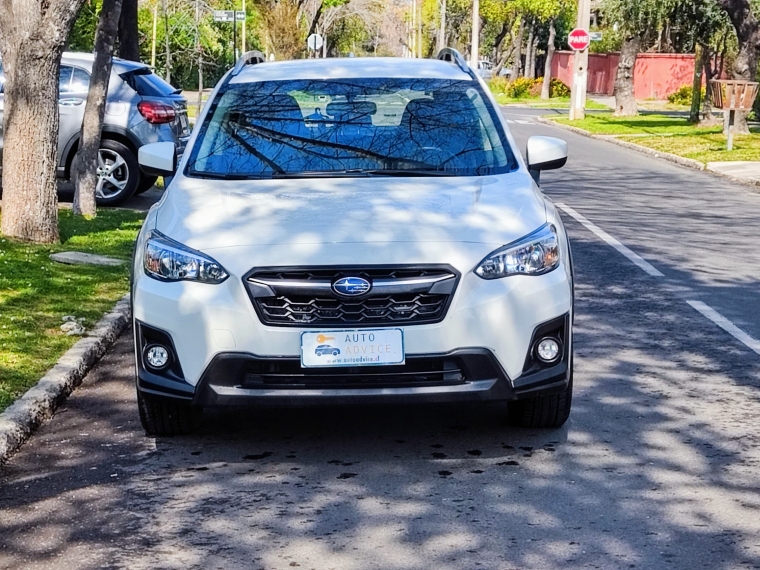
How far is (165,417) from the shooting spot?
6062 millimetres

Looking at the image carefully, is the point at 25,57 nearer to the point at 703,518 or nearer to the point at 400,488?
the point at 400,488

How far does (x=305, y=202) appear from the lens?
600 centimetres

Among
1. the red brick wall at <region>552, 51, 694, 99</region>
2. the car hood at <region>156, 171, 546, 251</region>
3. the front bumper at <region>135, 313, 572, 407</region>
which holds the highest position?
the car hood at <region>156, 171, 546, 251</region>

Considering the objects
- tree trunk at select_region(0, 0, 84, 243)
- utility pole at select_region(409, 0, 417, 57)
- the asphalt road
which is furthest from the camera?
utility pole at select_region(409, 0, 417, 57)

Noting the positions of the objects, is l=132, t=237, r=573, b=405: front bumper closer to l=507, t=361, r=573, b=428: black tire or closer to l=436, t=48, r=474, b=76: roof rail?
l=507, t=361, r=573, b=428: black tire

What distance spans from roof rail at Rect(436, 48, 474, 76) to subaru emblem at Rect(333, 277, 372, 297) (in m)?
2.47

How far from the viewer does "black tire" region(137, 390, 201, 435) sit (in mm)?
6020

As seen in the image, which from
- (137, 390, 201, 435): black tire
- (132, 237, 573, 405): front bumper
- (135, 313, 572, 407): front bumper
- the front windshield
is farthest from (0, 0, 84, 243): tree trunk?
(135, 313, 572, 407): front bumper

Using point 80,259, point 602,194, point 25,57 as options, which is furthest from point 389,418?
point 602,194

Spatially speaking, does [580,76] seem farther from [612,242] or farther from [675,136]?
[612,242]

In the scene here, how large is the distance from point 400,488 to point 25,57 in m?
7.41

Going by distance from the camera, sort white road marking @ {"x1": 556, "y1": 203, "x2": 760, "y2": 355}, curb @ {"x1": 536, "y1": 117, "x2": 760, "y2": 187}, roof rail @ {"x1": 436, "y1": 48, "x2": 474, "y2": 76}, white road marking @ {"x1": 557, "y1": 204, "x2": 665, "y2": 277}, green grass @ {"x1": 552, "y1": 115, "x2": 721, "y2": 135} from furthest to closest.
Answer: green grass @ {"x1": 552, "y1": 115, "x2": 721, "y2": 135} → curb @ {"x1": 536, "y1": 117, "x2": 760, "y2": 187} → white road marking @ {"x1": 557, "y1": 204, "x2": 665, "y2": 277} → white road marking @ {"x1": 556, "y1": 203, "x2": 760, "y2": 355} → roof rail @ {"x1": 436, "y1": 48, "x2": 474, "y2": 76}

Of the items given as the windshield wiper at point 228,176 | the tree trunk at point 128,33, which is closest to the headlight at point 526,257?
the windshield wiper at point 228,176

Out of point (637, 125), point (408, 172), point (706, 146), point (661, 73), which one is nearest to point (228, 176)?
point (408, 172)
